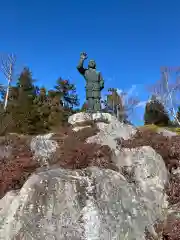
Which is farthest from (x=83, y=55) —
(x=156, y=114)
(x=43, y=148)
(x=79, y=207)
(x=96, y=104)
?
(x=156, y=114)

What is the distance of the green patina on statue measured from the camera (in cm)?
1572

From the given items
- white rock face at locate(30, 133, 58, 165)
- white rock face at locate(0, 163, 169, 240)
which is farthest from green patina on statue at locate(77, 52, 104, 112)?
white rock face at locate(0, 163, 169, 240)

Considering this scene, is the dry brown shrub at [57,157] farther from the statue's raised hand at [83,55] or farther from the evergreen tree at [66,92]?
the evergreen tree at [66,92]

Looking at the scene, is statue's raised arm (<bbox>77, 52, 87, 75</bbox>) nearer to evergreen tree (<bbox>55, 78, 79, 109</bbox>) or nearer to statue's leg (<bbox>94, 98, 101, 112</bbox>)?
statue's leg (<bbox>94, 98, 101, 112</bbox>)

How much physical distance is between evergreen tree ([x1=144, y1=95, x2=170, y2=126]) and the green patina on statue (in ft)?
81.0

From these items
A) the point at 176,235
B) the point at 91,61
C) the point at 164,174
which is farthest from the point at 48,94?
the point at 176,235

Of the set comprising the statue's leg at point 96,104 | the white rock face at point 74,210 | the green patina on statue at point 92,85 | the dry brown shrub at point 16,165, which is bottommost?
the white rock face at point 74,210

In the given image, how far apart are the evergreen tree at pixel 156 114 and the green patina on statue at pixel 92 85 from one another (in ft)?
81.0

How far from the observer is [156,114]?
40.4 m

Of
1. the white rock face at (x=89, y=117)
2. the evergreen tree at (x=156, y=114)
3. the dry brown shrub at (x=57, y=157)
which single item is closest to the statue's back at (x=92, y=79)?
the white rock face at (x=89, y=117)

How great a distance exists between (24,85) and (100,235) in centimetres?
3015

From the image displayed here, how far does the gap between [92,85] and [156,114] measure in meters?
26.3

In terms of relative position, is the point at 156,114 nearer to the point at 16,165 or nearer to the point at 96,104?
the point at 96,104

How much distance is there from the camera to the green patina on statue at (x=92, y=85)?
15719 mm
